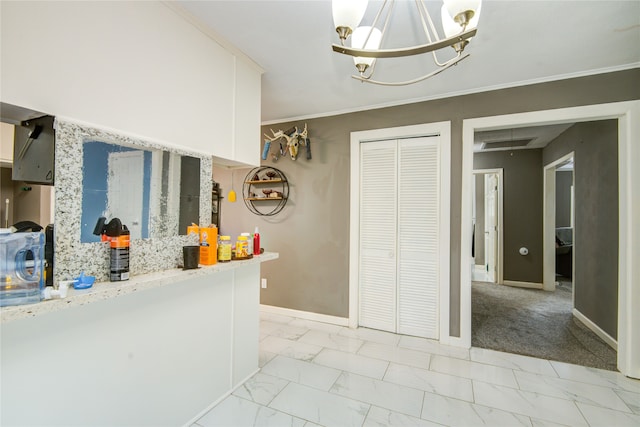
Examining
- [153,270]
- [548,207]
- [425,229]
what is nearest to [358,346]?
[425,229]

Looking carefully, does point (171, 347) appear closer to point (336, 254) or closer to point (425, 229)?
point (336, 254)

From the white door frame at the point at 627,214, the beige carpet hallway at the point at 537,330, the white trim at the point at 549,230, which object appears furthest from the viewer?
the white trim at the point at 549,230

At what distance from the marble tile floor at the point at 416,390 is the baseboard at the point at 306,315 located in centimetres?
47

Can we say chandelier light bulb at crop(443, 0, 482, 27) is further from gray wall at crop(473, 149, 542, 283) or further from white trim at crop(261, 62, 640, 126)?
gray wall at crop(473, 149, 542, 283)

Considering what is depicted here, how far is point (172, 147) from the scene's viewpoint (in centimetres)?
162

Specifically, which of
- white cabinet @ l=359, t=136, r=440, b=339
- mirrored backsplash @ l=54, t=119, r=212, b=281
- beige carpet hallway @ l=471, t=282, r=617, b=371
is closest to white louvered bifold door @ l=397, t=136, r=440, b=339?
white cabinet @ l=359, t=136, r=440, b=339

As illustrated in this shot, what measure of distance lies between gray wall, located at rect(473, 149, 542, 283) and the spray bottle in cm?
→ 609

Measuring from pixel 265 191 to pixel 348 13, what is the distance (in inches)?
102

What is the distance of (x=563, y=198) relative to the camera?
22.4 ft

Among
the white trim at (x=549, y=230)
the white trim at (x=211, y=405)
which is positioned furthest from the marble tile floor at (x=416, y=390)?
the white trim at (x=549, y=230)

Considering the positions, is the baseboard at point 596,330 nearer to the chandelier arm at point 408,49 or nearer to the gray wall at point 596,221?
the gray wall at point 596,221

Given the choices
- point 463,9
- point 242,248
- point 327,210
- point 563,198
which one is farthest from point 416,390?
point 563,198

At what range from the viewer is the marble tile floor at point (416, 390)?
5.88ft

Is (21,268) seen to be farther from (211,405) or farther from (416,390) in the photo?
(416,390)
